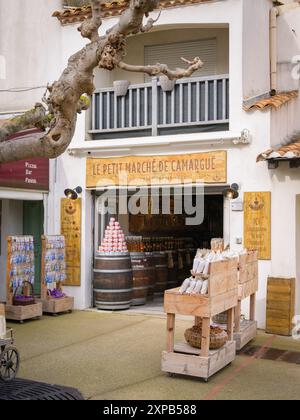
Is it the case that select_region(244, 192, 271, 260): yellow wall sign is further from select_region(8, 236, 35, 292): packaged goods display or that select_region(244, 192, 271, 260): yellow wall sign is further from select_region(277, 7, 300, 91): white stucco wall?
select_region(8, 236, 35, 292): packaged goods display

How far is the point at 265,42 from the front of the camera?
10430 mm

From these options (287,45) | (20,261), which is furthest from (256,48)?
(20,261)

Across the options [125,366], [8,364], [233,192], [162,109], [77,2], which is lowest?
A: [125,366]

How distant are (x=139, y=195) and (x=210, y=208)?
12.1 feet

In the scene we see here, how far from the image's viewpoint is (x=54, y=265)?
33.9 feet

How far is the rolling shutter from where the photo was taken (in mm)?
11430

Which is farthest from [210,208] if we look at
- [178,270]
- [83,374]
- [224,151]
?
[83,374]

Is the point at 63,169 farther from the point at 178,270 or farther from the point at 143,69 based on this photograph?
the point at 143,69

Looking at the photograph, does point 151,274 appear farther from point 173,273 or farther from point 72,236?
point 72,236

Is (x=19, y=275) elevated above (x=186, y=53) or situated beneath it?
situated beneath

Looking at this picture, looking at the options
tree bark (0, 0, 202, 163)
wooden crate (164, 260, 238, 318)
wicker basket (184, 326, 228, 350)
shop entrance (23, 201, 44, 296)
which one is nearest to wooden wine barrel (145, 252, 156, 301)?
shop entrance (23, 201, 44, 296)

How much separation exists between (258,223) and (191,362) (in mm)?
3817

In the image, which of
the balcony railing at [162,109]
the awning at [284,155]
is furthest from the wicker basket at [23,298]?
the awning at [284,155]

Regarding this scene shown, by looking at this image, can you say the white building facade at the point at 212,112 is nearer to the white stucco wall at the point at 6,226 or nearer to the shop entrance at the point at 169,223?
the shop entrance at the point at 169,223
